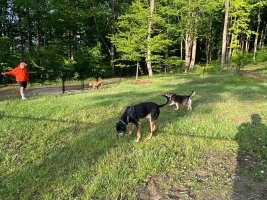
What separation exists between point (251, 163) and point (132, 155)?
8.15 ft

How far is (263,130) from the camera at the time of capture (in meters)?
8.38

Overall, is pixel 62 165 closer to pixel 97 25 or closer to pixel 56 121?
pixel 56 121

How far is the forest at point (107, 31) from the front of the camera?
2606 cm

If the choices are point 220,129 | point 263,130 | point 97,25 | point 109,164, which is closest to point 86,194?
point 109,164

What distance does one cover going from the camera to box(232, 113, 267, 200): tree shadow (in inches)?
209

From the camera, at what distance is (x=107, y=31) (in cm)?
3831

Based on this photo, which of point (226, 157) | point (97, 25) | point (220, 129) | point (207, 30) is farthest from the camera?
point (207, 30)

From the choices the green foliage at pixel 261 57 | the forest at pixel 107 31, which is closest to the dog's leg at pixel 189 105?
the forest at pixel 107 31

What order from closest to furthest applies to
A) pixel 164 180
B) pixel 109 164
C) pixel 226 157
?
pixel 164 180 < pixel 109 164 < pixel 226 157

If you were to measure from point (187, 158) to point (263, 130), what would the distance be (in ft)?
10.0

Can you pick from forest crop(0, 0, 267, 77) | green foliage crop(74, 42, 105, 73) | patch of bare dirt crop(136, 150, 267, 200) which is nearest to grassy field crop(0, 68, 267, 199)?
patch of bare dirt crop(136, 150, 267, 200)

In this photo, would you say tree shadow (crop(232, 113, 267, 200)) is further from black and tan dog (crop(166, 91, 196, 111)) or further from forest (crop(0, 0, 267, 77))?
forest (crop(0, 0, 267, 77))

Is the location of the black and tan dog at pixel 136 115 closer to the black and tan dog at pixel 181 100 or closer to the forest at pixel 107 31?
the black and tan dog at pixel 181 100

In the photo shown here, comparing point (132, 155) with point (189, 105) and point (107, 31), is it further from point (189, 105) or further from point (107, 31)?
point (107, 31)
